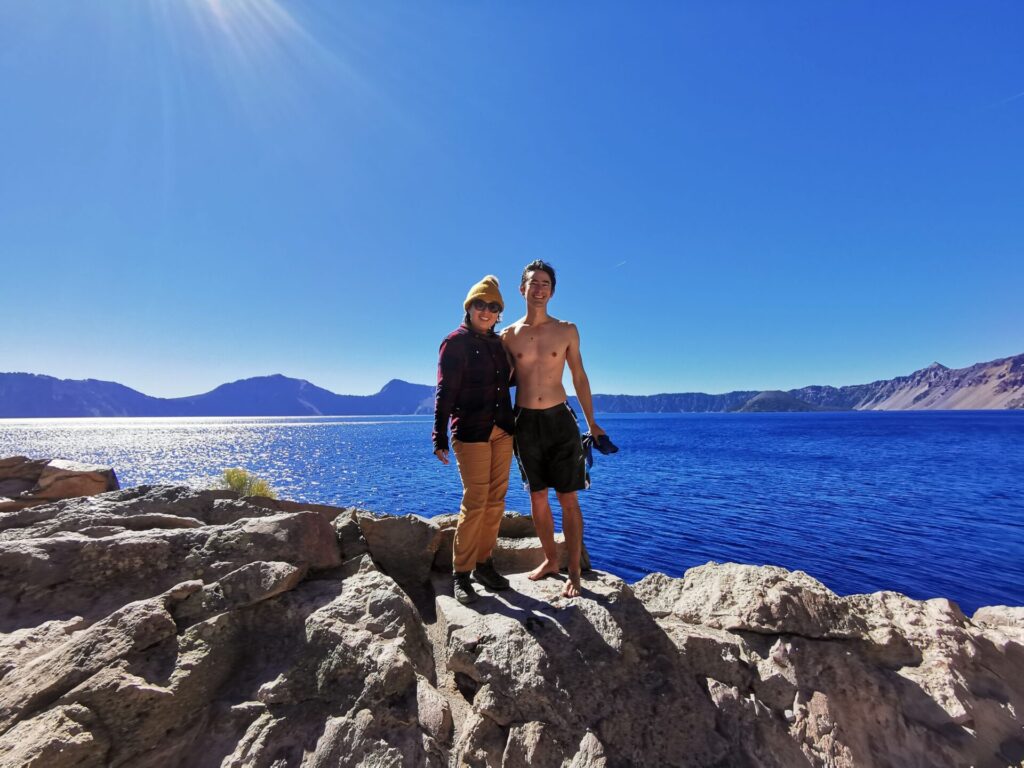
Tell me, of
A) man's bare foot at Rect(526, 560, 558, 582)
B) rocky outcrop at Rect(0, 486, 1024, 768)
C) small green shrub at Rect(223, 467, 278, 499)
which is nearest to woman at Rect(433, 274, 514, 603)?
man's bare foot at Rect(526, 560, 558, 582)

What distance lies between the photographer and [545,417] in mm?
5043

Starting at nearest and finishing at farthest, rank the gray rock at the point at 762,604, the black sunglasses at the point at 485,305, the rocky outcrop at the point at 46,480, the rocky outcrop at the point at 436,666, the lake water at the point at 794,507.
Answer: the rocky outcrop at the point at 436,666 → the gray rock at the point at 762,604 → the black sunglasses at the point at 485,305 → the rocky outcrop at the point at 46,480 → the lake water at the point at 794,507

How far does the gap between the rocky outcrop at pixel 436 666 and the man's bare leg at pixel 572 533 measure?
25 centimetres

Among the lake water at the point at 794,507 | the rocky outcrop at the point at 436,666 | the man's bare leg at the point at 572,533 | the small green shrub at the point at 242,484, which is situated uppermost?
the man's bare leg at the point at 572,533

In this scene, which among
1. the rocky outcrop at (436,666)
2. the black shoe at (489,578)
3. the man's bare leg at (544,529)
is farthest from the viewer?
the man's bare leg at (544,529)

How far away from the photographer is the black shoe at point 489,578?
15.9ft

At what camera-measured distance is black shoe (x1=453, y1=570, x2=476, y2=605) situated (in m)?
4.55

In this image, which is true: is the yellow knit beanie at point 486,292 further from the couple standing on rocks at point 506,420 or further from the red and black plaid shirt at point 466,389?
the red and black plaid shirt at point 466,389

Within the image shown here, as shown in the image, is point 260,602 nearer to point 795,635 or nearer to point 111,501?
point 111,501

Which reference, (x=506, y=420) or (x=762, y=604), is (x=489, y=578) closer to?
(x=506, y=420)

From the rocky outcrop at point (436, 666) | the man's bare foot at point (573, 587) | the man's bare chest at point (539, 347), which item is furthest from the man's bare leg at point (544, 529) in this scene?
the man's bare chest at point (539, 347)

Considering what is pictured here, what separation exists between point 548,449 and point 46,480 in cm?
920

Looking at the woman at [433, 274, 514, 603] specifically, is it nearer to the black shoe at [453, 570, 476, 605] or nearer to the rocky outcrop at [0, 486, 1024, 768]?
the black shoe at [453, 570, 476, 605]

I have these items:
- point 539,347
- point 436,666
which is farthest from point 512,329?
point 436,666
